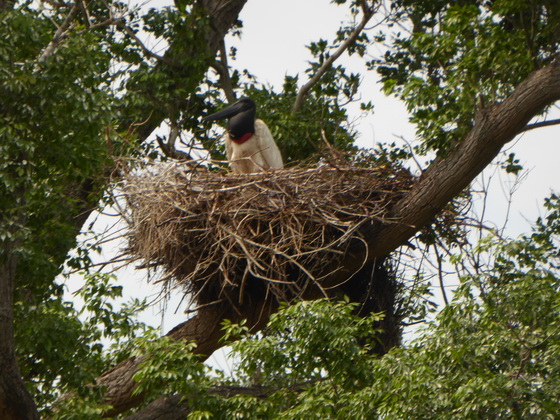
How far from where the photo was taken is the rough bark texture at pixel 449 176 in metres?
9.41

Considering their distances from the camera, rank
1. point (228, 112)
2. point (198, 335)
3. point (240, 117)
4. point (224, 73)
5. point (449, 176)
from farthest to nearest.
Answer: point (224, 73) → point (228, 112) → point (240, 117) → point (198, 335) → point (449, 176)

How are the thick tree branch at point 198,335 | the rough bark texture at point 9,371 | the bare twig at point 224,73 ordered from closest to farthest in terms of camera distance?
the rough bark texture at point 9,371, the thick tree branch at point 198,335, the bare twig at point 224,73

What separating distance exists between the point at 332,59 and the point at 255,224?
3.72m

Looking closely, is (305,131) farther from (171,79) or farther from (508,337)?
(508,337)

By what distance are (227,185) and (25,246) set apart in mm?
2134

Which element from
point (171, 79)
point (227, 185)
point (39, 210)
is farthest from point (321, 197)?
point (171, 79)

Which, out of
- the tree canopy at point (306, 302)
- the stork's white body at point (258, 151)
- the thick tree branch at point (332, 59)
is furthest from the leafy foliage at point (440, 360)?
the thick tree branch at point (332, 59)

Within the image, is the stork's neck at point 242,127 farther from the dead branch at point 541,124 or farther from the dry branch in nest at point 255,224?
the dead branch at point 541,124

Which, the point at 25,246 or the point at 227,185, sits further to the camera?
the point at 227,185

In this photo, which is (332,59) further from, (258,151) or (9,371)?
(9,371)

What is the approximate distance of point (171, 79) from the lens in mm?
12836

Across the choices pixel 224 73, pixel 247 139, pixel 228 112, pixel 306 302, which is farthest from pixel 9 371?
pixel 224 73

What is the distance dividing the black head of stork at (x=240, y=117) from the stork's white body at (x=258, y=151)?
0.07m

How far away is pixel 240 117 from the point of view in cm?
1238
